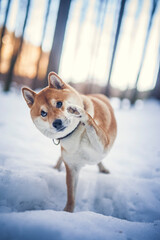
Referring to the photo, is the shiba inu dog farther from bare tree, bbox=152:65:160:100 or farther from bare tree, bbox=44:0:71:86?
bare tree, bbox=152:65:160:100

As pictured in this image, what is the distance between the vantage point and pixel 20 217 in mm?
956

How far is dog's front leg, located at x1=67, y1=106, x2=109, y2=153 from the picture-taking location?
120 cm

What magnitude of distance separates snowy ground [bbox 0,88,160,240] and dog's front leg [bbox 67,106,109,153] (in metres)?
0.55

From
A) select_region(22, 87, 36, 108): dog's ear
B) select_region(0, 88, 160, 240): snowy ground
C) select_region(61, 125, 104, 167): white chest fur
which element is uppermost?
select_region(22, 87, 36, 108): dog's ear

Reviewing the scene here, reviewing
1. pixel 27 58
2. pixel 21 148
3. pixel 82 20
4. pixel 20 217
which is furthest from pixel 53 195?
pixel 27 58

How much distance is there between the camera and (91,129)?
125 centimetres

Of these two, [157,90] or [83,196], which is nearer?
[83,196]

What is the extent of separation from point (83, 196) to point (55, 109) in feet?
3.62

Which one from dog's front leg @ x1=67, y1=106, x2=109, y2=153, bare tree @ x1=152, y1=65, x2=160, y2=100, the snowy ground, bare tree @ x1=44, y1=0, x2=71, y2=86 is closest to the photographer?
the snowy ground

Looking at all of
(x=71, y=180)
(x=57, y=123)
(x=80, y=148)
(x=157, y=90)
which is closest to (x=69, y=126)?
(x=57, y=123)

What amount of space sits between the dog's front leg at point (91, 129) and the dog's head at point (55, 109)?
12cm

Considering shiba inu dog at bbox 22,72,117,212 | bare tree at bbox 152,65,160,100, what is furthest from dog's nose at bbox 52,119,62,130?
bare tree at bbox 152,65,160,100

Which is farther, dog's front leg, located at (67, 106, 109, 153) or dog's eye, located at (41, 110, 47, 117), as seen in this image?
dog's eye, located at (41, 110, 47, 117)

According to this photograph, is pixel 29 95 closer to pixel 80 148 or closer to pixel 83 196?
pixel 80 148
